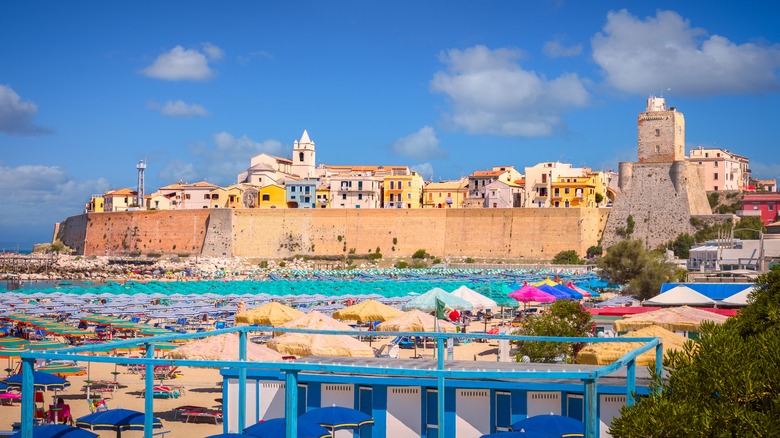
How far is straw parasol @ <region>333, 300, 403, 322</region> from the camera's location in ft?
83.3

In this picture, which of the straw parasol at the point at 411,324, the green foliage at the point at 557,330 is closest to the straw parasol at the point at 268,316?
the straw parasol at the point at 411,324

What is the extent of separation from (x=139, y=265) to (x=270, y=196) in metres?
12.3

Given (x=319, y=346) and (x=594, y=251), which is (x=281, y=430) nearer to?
(x=319, y=346)

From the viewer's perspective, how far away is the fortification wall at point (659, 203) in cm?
5853

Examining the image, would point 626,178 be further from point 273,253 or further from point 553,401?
point 553,401

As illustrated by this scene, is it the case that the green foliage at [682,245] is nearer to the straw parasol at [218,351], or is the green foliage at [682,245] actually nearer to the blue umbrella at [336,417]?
the straw parasol at [218,351]

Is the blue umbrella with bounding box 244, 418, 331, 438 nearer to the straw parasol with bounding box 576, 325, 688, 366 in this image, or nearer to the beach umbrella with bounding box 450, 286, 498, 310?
the straw parasol with bounding box 576, 325, 688, 366

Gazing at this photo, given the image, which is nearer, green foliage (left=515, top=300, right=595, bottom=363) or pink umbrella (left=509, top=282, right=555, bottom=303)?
green foliage (left=515, top=300, right=595, bottom=363)

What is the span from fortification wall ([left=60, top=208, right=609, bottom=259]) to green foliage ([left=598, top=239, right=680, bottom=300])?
22.6 m

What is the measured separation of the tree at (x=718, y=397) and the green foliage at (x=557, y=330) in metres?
9.88

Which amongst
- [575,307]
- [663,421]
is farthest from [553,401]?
[575,307]

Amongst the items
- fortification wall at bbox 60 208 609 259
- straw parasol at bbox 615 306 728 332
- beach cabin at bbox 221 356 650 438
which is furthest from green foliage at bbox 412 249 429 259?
beach cabin at bbox 221 356 650 438

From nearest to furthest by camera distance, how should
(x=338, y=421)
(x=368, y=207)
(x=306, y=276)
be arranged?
(x=338, y=421) < (x=306, y=276) < (x=368, y=207)

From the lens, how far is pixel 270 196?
78.0 metres
